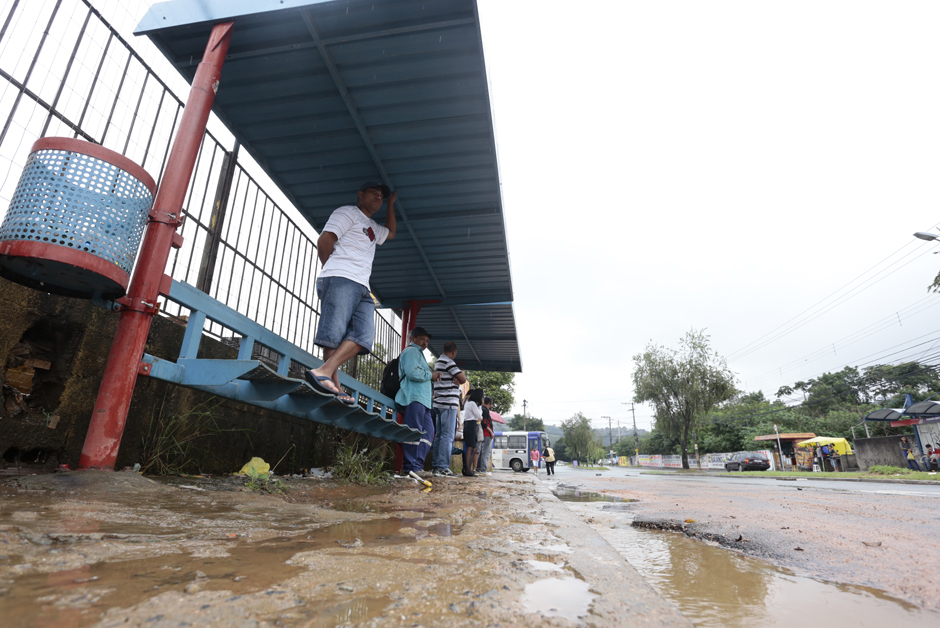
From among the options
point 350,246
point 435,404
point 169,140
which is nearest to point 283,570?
point 350,246

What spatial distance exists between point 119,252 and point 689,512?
367cm

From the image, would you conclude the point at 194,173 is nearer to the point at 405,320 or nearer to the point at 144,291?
the point at 144,291

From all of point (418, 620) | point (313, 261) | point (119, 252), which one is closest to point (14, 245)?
point (119, 252)

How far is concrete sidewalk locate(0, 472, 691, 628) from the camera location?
69 cm

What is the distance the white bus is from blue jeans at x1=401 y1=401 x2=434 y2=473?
2054cm

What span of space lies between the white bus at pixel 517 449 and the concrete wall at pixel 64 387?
76.7 ft

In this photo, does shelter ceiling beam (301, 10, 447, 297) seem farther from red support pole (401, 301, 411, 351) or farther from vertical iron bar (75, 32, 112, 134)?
red support pole (401, 301, 411, 351)

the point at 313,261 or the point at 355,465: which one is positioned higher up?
the point at 313,261

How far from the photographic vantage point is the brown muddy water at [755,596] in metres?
0.92

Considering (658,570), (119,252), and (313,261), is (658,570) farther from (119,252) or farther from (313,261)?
(313,261)

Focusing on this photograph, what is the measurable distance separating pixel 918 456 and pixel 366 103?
2879 centimetres

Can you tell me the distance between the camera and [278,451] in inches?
166

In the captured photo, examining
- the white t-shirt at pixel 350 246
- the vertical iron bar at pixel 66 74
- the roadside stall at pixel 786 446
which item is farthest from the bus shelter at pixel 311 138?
the roadside stall at pixel 786 446

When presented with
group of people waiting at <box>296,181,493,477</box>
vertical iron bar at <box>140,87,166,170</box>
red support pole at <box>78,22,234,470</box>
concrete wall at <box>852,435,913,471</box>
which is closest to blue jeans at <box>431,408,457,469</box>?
group of people waiting at <box>296,181,493,477</box>
